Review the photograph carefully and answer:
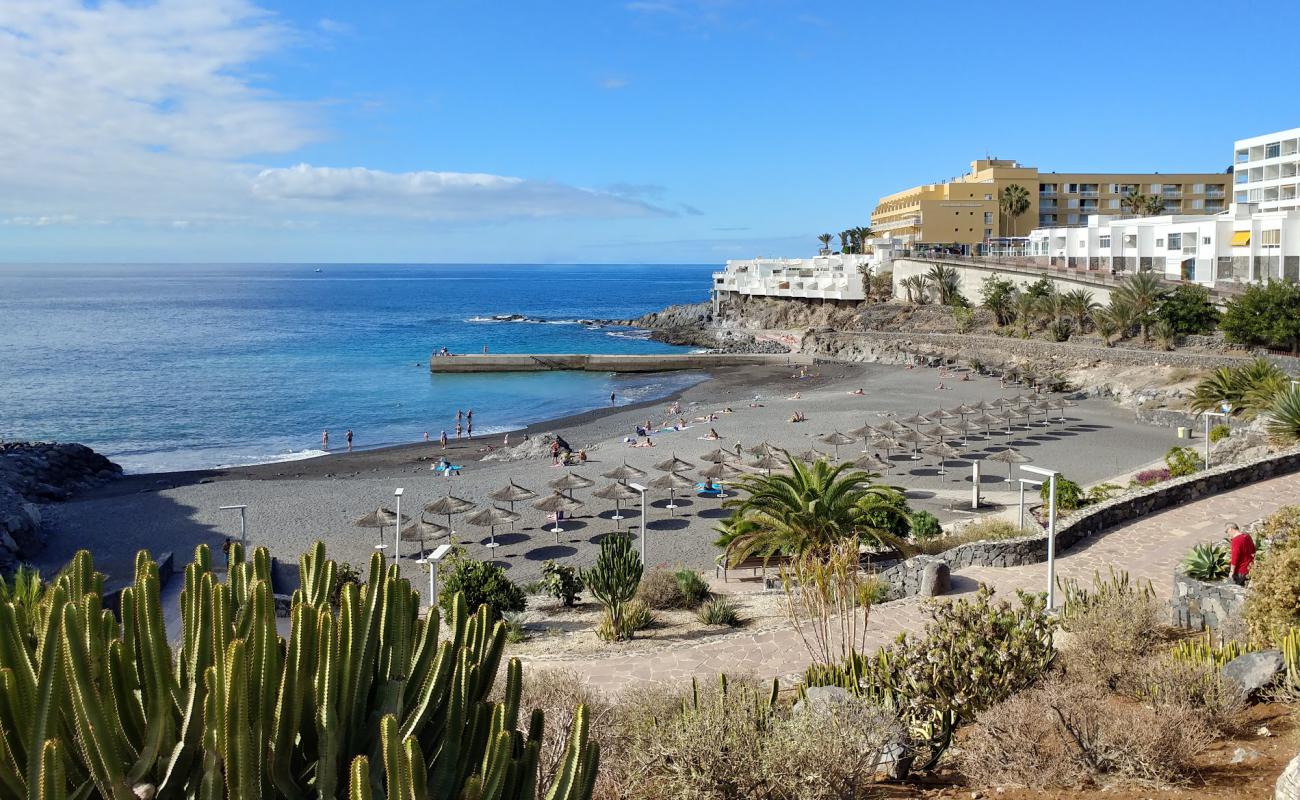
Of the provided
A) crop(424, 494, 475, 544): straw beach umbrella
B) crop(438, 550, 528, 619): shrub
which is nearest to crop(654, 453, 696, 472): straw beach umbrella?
crop(424, 494, 475, 544): straw beach umbrella

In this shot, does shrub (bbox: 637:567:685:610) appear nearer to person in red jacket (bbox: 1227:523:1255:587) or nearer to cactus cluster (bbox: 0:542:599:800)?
person in red jacket (bbox: 1227:523:1255:587)

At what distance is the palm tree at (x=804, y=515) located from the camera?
1541 cm

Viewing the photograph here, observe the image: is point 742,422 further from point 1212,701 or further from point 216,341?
point 216,341

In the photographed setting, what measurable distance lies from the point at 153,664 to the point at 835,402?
134 ft

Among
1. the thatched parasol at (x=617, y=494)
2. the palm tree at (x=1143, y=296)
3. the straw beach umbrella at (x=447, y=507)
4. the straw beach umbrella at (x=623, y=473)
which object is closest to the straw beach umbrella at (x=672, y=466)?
the straw beach umbrella at (x=623, y=473)

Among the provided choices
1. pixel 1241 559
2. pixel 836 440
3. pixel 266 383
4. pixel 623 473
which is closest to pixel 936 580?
pixel 1241 559

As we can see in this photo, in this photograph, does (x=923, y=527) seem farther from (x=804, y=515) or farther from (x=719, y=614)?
(x=719, y=614)

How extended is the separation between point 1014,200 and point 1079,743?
264 feet

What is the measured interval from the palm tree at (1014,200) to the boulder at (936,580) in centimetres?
7383

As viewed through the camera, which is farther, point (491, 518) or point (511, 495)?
point (511, 495)

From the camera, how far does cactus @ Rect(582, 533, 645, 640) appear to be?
12898 mm

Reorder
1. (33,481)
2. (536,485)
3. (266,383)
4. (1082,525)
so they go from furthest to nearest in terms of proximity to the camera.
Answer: (266,383) < (33,481) < (536,485) < (1082,525)

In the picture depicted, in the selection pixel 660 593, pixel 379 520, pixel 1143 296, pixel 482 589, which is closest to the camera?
pixel 482 589

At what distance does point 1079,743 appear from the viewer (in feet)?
19.4
